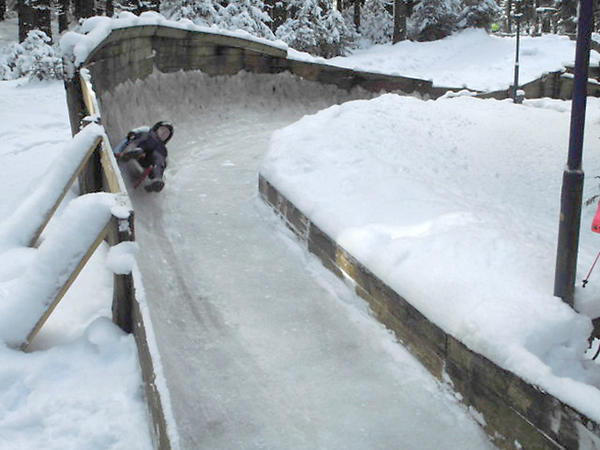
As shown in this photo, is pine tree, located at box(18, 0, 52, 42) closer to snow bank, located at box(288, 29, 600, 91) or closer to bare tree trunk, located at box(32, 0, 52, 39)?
bare tree trunk, located at box(32, 0, 52, 39)

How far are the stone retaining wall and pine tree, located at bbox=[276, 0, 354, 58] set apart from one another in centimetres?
2003

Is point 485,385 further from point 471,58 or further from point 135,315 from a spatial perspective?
point 471,58

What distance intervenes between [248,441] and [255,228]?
11.4 feet

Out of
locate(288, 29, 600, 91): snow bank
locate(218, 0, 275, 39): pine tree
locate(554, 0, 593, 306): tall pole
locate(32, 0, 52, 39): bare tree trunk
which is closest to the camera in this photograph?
locate(554, 0, 593, 306): tall pole

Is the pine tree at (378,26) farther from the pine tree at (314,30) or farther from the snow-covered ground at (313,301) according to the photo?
the snow-covered ground at (313,301)

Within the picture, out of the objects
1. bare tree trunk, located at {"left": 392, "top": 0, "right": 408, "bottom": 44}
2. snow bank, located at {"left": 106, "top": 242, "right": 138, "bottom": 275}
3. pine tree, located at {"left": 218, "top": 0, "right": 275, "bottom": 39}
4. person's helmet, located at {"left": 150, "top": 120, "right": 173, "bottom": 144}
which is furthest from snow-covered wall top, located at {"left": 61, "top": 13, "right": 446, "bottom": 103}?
bare tree trunk, located at {"left": 392, "top": 0, "right": 408, "bottom": 44}

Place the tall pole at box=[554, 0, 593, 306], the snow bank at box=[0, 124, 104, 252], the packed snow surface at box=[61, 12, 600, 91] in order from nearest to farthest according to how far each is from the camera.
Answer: the tall pole at box=[554, 0, 593, 306] → the snow bank at box=[0, 124, 104, 252] → the packed snow surface at box=[61, 12, 600, 91]

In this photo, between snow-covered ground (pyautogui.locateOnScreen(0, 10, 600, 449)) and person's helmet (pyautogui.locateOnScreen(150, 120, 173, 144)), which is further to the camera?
person's helmet (pyautogui.locateOnScreen(150, 120, 173, 144))

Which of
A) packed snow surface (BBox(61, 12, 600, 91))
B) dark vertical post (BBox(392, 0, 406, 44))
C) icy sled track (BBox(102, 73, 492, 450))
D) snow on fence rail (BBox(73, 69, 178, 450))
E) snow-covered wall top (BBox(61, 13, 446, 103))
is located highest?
dark vertical post (BBox(392, 0, 406, 44))

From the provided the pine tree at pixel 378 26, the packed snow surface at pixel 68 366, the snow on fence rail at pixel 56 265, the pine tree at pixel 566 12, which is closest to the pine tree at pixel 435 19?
the pine tree at pixel 378 26

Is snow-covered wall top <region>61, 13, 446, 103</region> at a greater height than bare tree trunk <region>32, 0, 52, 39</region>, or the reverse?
bare tree trunk <region>32, 0, 52, 39</region>

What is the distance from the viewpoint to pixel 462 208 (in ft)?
18.3

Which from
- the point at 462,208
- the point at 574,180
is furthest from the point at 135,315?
the point at 462,208

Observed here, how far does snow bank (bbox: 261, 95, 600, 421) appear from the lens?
348cm
